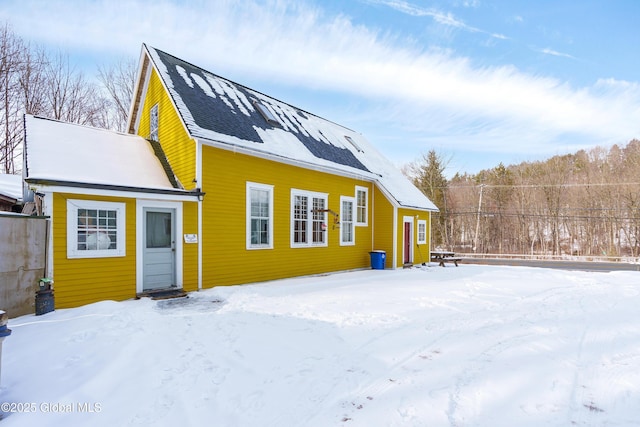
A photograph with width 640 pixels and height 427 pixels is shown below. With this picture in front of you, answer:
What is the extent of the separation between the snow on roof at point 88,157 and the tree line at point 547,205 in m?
24.2

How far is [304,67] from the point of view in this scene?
14.4m

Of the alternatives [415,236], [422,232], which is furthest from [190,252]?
[422,232]

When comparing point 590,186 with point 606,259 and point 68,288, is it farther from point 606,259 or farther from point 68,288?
point 68,288

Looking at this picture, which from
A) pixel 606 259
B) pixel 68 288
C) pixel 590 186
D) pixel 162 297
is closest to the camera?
pixel 68 288

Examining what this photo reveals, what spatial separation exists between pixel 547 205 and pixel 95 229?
31024 mm

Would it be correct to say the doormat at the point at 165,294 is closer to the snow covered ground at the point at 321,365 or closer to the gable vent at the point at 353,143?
the snow covered ground at the point at 321,365

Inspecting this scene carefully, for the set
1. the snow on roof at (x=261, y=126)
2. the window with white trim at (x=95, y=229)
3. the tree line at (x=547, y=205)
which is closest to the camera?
the window with white trim at (x=95, y=229)

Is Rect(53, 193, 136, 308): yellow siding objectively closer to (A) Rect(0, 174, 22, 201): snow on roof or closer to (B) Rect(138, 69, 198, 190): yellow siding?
(B) Rect(138, 69, 198, 190): yellow siding

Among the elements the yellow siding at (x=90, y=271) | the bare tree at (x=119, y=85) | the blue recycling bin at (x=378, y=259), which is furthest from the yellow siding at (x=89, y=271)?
the bare tree at (x=119, y=85)

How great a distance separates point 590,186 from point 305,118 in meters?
24.5

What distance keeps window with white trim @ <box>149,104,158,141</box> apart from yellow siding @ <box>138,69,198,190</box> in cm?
20

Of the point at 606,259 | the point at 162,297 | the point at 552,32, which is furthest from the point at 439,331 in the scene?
the point at 606,259

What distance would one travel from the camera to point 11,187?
11383 millimetres

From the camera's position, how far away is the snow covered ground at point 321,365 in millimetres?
3014
